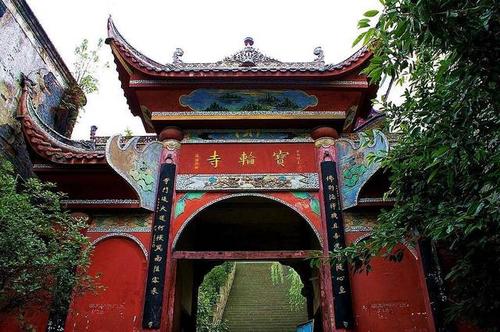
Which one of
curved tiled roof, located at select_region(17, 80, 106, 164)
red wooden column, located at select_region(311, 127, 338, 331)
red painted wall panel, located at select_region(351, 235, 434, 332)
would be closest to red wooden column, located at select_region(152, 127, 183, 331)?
curved tiled roof, located at select_region(17, 80, 106, 164)

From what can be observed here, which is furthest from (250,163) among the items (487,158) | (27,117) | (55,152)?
(487,158)

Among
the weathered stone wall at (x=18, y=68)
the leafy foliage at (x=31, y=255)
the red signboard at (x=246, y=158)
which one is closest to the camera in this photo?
the leafy foliage at (x=31, y=255)

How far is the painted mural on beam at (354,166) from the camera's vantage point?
6.74 metres

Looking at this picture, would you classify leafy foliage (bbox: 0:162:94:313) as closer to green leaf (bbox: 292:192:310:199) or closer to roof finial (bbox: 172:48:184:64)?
green leaf (bbox: 292:192:310:199)

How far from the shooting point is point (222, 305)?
15039mm

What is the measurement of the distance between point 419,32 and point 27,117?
21.0 ft

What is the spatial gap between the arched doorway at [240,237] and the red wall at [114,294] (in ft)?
4.22

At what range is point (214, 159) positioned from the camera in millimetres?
7469

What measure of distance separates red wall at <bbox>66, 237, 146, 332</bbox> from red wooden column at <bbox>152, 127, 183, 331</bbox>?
A: 38cm

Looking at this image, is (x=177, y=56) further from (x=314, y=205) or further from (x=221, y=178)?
(x=314, y=205)

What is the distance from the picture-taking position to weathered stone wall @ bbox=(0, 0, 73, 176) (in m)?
8.02

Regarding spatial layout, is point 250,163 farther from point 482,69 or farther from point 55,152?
point 482,69

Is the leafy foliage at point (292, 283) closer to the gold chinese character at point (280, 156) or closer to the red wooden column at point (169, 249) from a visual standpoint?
the gold chinese character at point (280, 156)

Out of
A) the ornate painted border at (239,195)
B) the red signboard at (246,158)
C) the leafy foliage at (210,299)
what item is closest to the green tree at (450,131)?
the ornate painted border at (239,195)
